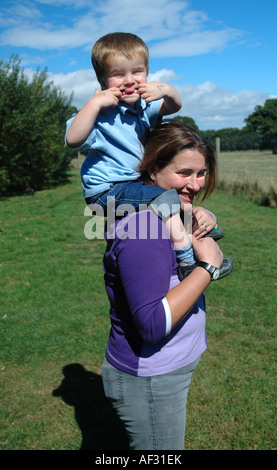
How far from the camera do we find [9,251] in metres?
8.69

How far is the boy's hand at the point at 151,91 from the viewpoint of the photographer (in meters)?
1.73

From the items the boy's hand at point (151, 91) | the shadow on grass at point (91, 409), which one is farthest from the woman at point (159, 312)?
the shadow on grass at point (91, 409)

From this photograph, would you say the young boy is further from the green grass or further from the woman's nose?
the green grass

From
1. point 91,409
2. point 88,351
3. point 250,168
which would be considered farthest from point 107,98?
point 250,168

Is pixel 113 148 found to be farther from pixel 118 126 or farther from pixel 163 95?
pixel 163 95

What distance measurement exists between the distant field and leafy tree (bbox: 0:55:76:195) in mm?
8929

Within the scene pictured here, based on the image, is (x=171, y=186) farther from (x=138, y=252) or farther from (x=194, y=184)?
(x=138, y=252)

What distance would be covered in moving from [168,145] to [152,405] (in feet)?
3.53

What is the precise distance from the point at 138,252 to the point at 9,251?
25.8 ft

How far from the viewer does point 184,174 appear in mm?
1636

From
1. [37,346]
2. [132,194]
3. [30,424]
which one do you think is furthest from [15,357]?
[132,194]

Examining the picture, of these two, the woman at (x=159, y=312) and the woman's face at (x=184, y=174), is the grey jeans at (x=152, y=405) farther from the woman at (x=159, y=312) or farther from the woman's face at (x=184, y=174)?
the woman's face at (x=184, y=174)

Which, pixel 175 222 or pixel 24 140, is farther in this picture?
pixel 24 140

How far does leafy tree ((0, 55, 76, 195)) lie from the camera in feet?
54.4
